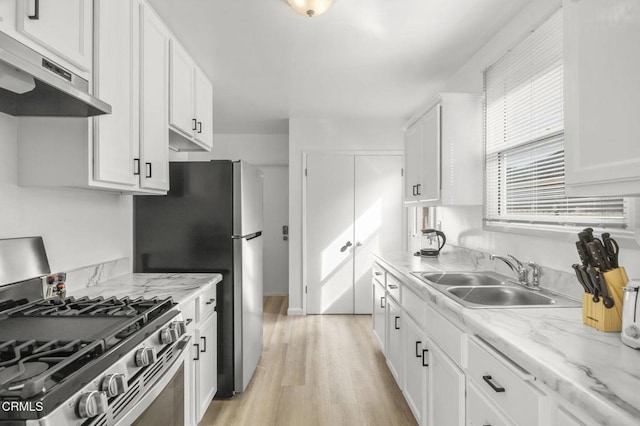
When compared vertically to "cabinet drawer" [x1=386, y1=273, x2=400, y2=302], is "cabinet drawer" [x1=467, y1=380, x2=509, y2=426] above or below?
below

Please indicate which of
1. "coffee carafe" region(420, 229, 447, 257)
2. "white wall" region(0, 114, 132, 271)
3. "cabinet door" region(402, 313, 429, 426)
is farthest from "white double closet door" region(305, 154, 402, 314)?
"white wall" region(0, 114, 132, 271)

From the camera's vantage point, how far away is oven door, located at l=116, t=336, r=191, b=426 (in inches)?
46.0

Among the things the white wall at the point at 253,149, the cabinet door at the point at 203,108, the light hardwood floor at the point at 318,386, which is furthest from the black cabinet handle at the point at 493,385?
the white wall at the point at 253,149

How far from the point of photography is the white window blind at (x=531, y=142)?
6.17 feet

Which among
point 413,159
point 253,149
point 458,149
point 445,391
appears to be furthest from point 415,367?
point 253,149

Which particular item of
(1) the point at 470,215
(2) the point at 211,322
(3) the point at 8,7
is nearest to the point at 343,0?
(3) the point at 8,7

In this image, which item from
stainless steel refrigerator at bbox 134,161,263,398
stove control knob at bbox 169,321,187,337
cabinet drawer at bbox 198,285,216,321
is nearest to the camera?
stove control knob at bbox 169,321,187,337

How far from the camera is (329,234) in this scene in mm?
4762

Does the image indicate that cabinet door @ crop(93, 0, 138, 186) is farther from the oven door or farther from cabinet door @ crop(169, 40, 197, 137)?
the oven door

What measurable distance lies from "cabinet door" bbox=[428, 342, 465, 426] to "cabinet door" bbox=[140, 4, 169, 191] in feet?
5.67

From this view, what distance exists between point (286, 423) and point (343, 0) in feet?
8.22

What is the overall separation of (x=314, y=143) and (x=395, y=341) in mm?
2789

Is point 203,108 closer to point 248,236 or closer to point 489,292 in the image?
point 248,236

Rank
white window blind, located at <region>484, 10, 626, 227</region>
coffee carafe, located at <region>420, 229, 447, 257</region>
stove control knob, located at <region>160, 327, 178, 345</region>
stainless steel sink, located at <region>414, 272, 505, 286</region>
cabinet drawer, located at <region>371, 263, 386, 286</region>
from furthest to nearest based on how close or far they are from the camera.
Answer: coffee carafe, located at <region>420, 229, 447, 257</region>, cabinet drawer, located at <region>371, 263, 386, 286</region>, stainless steel sink, located at <region>414, 272, 505, 286</region>, white window blind, located at <region>484, 10, 626, 227</region>, stove control knob, located at <region>160, 327, 178, 345</region>
